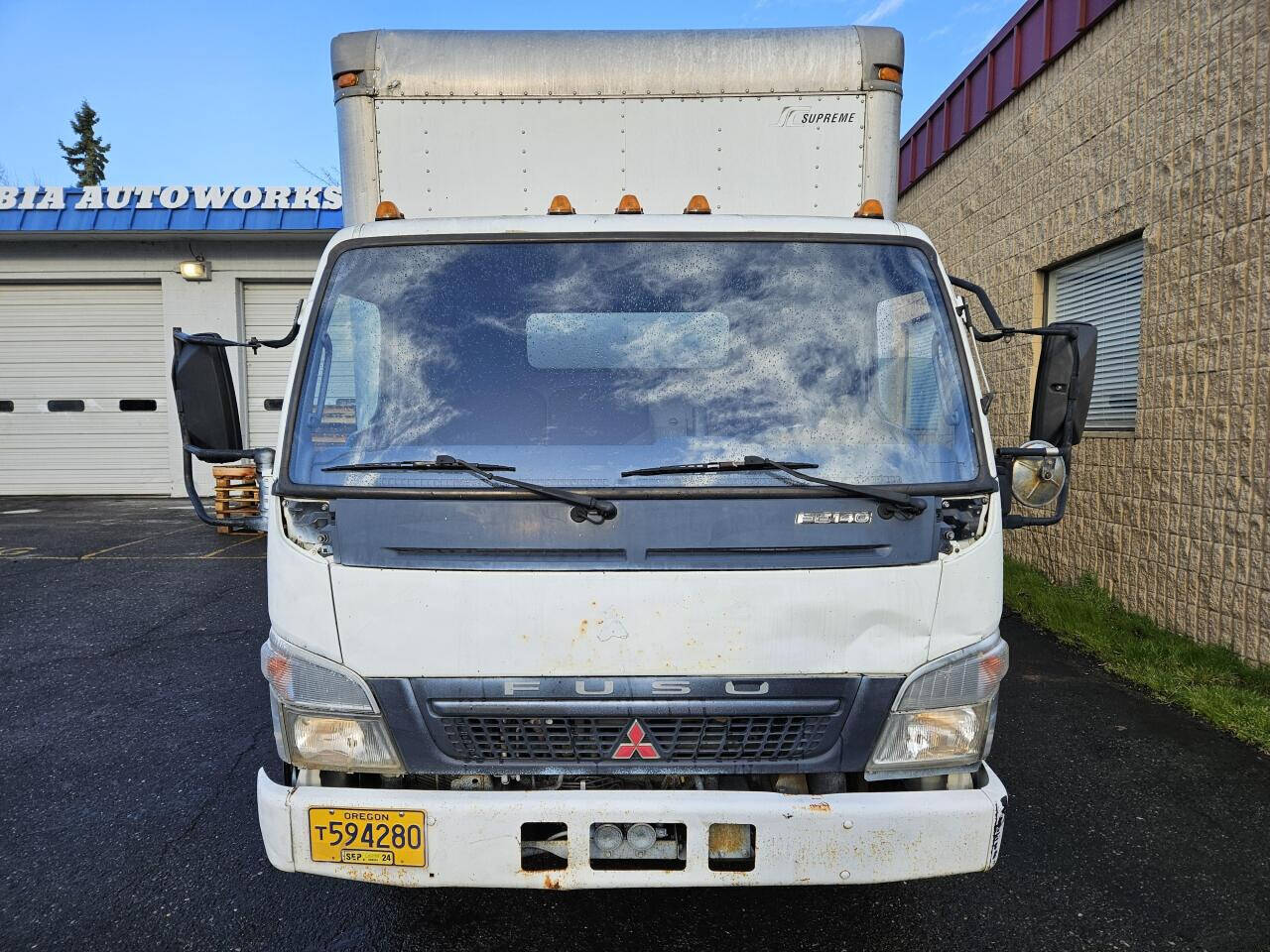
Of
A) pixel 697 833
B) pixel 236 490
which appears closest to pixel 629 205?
pixel 697 833

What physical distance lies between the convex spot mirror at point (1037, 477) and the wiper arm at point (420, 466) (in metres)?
1.58

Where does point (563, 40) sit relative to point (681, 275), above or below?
above

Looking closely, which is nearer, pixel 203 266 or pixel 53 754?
pixel 53 754

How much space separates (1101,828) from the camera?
10.4ft

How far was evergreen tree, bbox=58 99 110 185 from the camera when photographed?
4194 cm

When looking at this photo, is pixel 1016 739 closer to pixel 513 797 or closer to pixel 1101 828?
pixel 1101 828

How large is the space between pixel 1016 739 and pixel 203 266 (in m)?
13.1

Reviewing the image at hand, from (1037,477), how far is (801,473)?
0.92 m

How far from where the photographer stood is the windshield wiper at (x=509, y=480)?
6.72 ft

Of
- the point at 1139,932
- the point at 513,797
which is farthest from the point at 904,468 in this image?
the point at 1139,932

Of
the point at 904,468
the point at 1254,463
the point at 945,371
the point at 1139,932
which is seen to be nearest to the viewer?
the point at 904,468

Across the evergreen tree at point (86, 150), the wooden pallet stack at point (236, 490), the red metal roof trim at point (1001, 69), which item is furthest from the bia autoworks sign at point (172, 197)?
the evergreen tree at point (86, 150)

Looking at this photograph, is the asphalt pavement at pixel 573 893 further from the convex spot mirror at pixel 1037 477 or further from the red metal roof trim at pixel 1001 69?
the red metal roof trim at pixel 1001 69

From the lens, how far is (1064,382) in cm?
245
